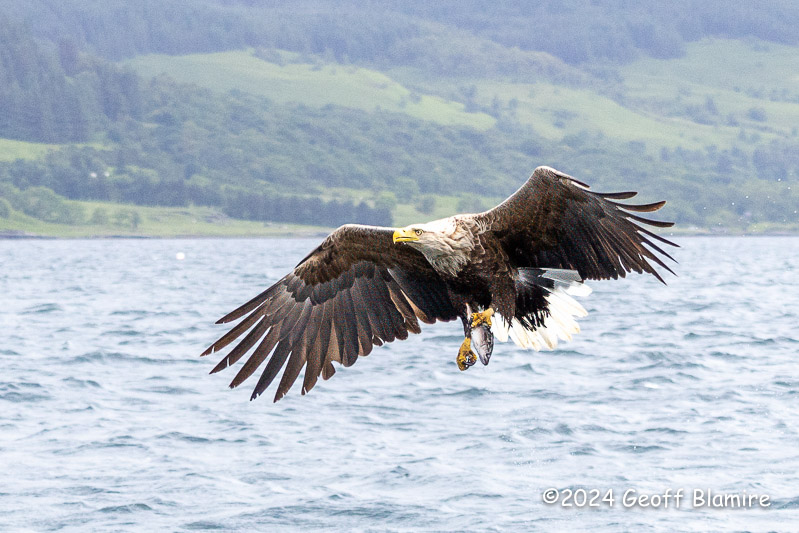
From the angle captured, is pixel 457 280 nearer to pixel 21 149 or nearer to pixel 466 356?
pixel 466 356

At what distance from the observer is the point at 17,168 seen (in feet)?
549

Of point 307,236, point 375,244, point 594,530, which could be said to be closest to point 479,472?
point 594,530

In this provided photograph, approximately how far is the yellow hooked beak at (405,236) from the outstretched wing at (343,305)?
4.24 feet

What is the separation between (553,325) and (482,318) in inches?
63.0

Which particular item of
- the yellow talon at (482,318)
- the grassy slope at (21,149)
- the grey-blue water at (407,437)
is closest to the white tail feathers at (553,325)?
the yellow talon at (482,318)

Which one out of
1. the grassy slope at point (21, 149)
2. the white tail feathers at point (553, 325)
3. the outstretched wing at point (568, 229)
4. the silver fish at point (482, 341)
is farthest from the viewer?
the grassy slope at point (21, 149)

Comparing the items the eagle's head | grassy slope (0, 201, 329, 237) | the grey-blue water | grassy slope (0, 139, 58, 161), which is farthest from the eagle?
grassy slope (0, 139, 58, 161)

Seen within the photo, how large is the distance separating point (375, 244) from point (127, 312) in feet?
98.2

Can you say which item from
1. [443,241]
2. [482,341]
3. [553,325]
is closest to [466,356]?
[482,341]

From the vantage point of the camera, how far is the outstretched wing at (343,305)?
31.3 feet

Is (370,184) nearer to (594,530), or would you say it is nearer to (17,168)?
(17,168)

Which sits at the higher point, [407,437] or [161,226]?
[407,437]

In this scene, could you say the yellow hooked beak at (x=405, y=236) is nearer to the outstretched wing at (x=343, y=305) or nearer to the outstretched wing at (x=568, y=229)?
the outstretched wing at (x=568, y=229)

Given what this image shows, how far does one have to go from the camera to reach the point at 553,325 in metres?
9.59
